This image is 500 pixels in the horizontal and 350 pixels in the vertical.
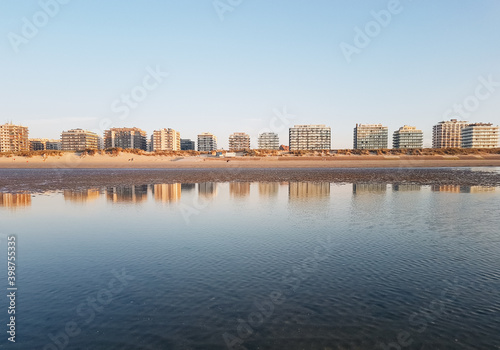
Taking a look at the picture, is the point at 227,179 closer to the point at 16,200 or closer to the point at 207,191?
the point at 207,191

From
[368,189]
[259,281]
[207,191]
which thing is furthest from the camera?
[368,189]

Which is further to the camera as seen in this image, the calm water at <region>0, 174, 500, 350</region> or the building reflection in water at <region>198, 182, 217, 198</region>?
the building reflection in water at <region>198, 182, 217, 198</region>

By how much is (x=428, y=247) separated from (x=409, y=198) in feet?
56.2

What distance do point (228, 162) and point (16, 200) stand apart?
77.4 metres

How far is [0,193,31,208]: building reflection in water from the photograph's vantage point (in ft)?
90.7

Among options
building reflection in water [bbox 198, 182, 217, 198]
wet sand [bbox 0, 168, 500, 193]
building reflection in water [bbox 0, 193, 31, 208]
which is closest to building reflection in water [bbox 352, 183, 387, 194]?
wet sand [bbox 0, 168, 500, 193]

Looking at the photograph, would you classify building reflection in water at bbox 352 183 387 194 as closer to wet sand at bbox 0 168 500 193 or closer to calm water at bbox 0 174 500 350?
wet sand at bbox 0 168 500 193

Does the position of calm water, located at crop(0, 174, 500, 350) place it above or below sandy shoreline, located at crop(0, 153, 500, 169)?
below

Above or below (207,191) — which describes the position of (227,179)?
above

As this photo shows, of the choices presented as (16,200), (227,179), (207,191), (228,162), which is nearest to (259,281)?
(207,191)

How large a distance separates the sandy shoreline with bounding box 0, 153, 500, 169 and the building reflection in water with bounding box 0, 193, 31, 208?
209ft

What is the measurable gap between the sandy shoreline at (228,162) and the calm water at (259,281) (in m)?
77.7

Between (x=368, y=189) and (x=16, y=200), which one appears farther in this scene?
(x=368, y=189)

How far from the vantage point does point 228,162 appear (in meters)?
106
